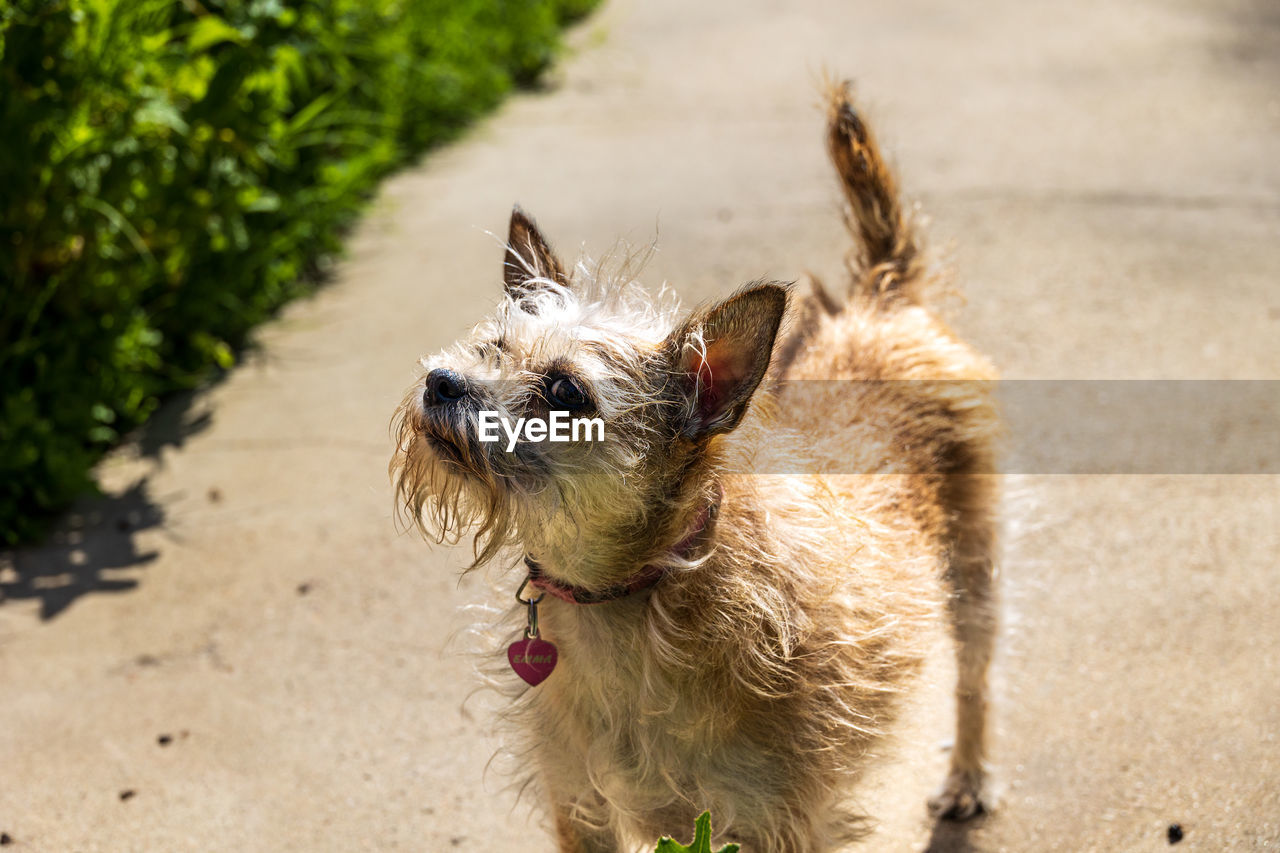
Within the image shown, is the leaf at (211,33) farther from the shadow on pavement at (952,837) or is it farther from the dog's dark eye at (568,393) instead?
the shadow on pavement at (952,837)

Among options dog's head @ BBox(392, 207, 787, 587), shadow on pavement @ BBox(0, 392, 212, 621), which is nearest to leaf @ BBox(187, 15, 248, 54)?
shadow on pavement @ BBox(0, 392, 212, 621)

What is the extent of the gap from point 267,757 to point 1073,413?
342 cm

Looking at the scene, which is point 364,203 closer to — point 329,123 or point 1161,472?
point 329,123

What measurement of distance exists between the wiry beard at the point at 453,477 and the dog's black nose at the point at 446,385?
46mm

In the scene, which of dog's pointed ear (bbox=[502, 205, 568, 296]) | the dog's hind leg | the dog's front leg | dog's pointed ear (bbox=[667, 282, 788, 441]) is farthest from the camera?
the dog's hind leg

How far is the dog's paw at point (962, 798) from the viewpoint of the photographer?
3.31 metres

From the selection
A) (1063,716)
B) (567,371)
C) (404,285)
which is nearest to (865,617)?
(567,371)

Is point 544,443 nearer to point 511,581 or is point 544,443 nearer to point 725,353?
point 725,353

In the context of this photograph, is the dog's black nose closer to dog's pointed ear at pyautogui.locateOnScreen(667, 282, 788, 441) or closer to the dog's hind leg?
dog's pointed ear at pyautogui.locateOnScreen(667, 282, 788, 441)

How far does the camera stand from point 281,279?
19.7 ft

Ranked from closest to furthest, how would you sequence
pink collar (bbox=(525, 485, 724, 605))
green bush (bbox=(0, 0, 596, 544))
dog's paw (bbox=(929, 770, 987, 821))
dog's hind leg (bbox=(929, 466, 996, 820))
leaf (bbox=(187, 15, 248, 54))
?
pink collar (bbox=(525, 485, 724, 605)) → dog's hind leg (bbox=(929, 466, 996, 820)) → dog's paw (bbox=(929, 770, 987, 821)) → green bush (bbox=(0, 0, 596, 544)) → leaf (bbox=(187, 15, 248, 54))

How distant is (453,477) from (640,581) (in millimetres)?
428

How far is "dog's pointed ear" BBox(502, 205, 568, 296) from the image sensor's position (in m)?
2.58

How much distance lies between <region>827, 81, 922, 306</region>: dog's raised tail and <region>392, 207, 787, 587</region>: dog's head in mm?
1122
